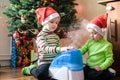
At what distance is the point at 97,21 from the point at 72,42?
46 cm

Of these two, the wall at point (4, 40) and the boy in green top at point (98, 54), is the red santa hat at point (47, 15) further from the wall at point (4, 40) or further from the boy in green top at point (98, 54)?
the wall at point (4, 40)

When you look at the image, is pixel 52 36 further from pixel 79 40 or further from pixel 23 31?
pixel 23 31

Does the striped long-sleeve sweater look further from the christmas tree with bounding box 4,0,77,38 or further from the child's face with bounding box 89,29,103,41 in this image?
the christmas tree with bounding box 4,0,77,38

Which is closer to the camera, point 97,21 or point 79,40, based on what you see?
point 97,21

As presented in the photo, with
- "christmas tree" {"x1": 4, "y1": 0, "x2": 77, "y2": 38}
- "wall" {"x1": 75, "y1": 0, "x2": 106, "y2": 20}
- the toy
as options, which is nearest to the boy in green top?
the toy

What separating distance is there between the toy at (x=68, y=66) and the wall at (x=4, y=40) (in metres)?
1.14

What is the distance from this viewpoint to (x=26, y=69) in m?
1.89

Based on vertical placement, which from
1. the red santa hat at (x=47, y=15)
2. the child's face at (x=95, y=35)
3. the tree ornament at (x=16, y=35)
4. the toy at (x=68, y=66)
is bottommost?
the toy at (x=68, y=66)

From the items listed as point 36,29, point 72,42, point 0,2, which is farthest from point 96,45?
point 0,2

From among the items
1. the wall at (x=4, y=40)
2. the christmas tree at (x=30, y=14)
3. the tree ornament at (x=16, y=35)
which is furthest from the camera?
the wall at (x=4, y=40)

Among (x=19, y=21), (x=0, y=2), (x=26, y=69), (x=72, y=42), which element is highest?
(x=0, y=2)

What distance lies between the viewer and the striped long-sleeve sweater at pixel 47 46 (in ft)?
5.43

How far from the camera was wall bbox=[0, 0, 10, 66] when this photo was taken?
2545mm

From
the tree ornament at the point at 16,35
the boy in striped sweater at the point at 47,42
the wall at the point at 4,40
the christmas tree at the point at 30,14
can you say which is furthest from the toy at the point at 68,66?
the wall at the point at 4,40
